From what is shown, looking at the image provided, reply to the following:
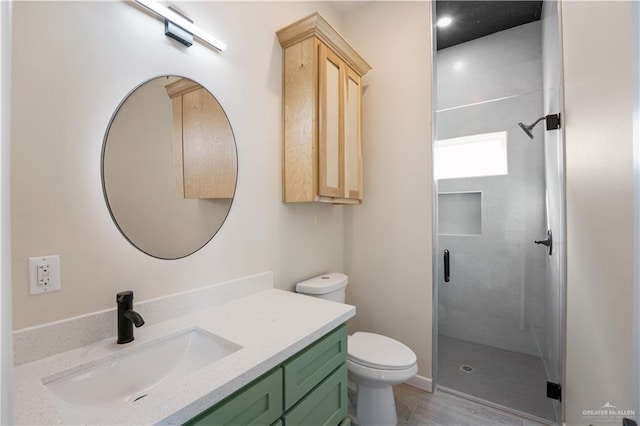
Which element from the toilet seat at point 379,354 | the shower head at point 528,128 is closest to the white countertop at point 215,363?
the toilet seat at point 379,354

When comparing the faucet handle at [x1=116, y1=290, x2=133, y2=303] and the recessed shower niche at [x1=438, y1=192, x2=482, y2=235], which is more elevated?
the recessed shower niche at [x1=438, y1=192, x2=482, y2=235]

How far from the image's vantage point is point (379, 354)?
62.1 inches

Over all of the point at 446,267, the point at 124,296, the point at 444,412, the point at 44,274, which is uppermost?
the point at 44,274

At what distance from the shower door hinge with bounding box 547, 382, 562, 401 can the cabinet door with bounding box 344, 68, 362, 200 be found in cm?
166

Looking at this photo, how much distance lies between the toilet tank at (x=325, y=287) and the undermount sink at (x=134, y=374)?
77 cm

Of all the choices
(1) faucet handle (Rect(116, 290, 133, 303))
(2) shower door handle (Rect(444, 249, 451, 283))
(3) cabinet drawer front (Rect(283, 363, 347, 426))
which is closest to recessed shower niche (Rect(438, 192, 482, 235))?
(2) shower door handle (Rect(444, 249, 451, 283))

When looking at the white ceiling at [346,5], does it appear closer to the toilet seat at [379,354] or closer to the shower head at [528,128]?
the shower head at [528,128]

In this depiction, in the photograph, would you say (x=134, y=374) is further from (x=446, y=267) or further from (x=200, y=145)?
(x=446, y=267)

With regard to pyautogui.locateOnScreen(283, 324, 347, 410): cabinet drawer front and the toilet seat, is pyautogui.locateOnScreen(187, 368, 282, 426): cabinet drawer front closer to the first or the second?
pyautogui.locateOnScreen(283, 324, 347, 410): cabinet drawer front

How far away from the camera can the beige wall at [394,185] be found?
2023mm

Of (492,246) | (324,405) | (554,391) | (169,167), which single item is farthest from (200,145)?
(554,391)

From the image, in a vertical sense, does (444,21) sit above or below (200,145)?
above

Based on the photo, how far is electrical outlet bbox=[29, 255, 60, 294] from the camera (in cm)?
85

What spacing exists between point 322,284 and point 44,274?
1.32 meters
